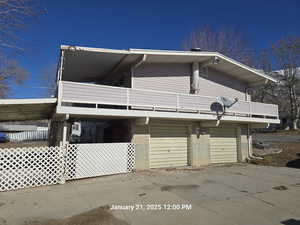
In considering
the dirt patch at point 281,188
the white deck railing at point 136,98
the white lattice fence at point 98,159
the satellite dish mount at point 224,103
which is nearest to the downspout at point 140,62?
the white deck railing at point 136,98

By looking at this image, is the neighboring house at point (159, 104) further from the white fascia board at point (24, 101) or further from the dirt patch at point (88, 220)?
the dirt patch at point (88, 220)

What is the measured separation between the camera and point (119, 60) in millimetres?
10523

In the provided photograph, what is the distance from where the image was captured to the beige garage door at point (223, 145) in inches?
491

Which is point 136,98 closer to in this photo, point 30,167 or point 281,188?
point 30,167

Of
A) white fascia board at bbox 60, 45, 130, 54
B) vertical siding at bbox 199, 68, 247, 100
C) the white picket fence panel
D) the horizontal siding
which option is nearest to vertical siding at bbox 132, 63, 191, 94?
vertical siding at bbox 199, 68, 247, 100

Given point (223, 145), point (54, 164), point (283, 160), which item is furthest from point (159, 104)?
point (283, 160)

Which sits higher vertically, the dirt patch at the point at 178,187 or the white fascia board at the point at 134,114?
the white fascia board at the point at 134,114

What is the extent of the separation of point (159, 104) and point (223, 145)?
221 inches

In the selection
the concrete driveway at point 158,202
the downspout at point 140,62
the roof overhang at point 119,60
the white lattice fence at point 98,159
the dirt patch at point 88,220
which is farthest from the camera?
the downspout at point 140,62

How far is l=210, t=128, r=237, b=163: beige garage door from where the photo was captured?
12469 millimetres

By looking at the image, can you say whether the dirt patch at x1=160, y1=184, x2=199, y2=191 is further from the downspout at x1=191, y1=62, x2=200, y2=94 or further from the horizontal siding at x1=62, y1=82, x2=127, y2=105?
the downspout at x1=191, y1=62, x2=200, y2=94

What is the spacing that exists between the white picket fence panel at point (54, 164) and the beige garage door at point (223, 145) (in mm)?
5986

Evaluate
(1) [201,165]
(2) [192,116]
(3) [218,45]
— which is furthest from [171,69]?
(3) [218,45]

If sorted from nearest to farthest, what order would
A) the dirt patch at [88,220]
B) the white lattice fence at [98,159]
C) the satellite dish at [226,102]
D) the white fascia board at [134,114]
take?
the dirt patch at [88,220] < the white fascia board at [134,114] < the white lattice fence at [98,159] < the satellite dish at [226,102]
